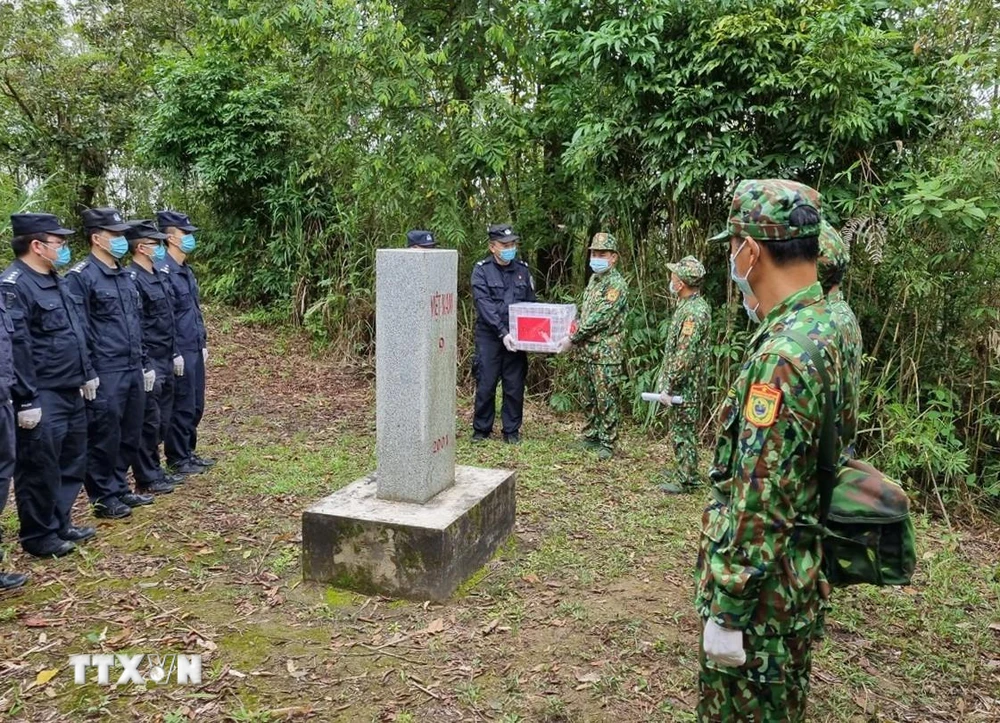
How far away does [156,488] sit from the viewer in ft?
19.6

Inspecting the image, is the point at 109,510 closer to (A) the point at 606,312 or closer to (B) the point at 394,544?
(B) the point at 394,544

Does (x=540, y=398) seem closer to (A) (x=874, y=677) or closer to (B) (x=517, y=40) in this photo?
(B) (x=517, y=40)

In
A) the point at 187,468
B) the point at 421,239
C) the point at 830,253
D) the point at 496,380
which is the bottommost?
the point at 187,468

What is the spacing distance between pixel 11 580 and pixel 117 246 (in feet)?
7.95

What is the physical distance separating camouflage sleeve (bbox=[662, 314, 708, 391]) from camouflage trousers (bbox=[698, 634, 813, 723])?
3613 millimetres

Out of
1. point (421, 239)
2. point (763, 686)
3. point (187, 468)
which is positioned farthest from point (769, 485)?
point (421, 239)

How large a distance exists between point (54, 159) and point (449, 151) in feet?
28.7

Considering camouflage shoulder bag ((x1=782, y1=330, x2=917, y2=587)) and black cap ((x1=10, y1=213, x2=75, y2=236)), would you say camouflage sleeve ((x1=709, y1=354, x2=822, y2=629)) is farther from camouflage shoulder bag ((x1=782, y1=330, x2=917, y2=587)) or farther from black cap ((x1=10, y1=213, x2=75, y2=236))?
black cap ((x1=10, y1=213, x2=75, y2=236))

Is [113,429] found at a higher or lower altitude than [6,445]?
lower

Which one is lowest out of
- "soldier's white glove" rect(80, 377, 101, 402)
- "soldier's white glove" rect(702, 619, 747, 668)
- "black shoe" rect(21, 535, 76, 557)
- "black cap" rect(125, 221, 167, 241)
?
"black shoe" rect(21, 535, 76, 557)

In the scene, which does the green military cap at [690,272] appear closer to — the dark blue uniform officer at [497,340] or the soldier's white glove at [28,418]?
the dark blue uniform officer at [497,340]

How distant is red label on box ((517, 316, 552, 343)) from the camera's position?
7.13m

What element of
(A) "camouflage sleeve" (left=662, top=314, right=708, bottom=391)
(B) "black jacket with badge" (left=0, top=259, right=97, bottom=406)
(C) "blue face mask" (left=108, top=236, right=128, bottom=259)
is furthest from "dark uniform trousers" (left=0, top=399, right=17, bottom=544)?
(A) "camouflage sleeve" (left=662, top=314, right=708, bottom=391)

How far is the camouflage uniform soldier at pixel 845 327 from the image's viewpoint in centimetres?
236
